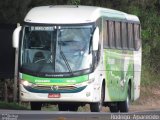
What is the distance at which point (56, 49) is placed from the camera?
22.1 m

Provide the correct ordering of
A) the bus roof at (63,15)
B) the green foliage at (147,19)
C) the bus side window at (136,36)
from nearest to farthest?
1. the bus roof at (63,15)
2. the bus side window at (136,36)
3. the green foliage at (147,19)

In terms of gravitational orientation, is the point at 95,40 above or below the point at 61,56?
above

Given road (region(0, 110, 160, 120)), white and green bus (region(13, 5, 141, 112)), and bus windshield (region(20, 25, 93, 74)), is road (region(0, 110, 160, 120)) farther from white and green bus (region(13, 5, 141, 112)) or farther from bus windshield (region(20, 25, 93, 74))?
bus windshield (region(20, 25, 93, 74))

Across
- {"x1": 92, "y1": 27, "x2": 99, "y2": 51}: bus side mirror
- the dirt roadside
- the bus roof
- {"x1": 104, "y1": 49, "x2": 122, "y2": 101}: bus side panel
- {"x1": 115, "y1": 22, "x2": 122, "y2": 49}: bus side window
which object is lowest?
the dirt roadside

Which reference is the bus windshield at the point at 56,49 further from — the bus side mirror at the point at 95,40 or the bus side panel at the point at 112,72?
the bus side panel at the point at 112,72

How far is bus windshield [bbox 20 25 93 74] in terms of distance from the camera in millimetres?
22047

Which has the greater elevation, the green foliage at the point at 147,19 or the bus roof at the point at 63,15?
the bus roof at the point at 63,15

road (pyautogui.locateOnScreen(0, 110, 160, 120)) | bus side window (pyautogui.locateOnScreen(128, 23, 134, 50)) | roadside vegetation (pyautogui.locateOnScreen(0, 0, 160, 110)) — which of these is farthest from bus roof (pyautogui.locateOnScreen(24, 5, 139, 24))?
roadside vegetation (pyautogui.locateOnScreen(0, 0, 160, 110))

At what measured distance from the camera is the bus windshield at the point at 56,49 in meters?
22.0

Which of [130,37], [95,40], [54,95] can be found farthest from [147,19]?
[54,95]

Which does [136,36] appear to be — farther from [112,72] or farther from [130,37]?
[112,72]

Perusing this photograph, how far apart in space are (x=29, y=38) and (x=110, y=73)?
346 centimetres

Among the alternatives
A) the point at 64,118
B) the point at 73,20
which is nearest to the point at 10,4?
the point at 73,20

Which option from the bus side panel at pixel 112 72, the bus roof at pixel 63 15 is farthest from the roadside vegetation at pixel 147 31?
the bus roof at pixel 63 15
